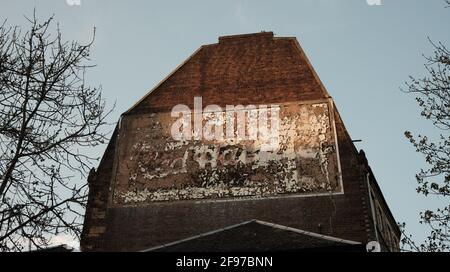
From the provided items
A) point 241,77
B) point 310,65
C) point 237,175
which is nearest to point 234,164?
point 237,175

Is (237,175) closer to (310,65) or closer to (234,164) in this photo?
(234,164)

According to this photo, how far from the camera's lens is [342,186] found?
1504 centimetres

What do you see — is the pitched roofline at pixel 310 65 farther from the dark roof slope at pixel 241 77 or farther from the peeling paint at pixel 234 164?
the peeling paint at pixel 234 164

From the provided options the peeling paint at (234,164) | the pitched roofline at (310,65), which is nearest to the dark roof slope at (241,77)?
the pitched roofline at (310,65)

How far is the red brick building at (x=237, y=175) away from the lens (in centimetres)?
1478

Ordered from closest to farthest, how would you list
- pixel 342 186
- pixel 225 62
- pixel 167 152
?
1. pixel 342 186
2. pixel 167 152
3. pixel 225 62

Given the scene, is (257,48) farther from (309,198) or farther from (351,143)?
(309,198)

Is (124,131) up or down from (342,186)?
up

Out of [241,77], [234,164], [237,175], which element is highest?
[241,77]

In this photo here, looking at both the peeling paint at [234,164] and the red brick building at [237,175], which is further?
the peeling paint at [234,164]

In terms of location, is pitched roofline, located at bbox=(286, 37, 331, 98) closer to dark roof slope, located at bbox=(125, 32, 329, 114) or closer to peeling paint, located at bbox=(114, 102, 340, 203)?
dark roof slope, located at bbox=(125, 32, 329, 114)

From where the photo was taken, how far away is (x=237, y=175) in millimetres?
16062
